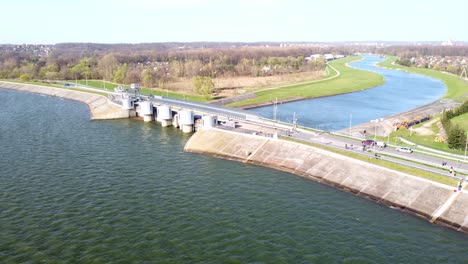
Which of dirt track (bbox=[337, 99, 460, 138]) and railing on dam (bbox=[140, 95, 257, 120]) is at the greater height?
railing on dam (bbox=[140, 95, 257, 120])

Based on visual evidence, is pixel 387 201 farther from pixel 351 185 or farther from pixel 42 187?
pixel 42 187

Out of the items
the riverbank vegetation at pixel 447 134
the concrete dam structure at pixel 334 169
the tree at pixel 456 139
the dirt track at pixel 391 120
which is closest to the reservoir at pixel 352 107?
the dirt track at pixel 391 120

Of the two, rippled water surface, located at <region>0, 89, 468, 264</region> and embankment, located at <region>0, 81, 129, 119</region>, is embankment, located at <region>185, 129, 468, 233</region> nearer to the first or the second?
rippled water surface, located at <region>0, 89, 468, 264</region>

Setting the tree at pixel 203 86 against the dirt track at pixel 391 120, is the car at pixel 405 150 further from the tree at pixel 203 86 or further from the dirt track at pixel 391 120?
the tree at pixel 203 86

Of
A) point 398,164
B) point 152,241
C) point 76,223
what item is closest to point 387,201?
point 398,164

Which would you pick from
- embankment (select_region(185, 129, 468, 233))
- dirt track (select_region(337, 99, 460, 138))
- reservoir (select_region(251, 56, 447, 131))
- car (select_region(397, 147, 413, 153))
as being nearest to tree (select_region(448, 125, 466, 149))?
car (select_region(397, 147, 413, 153))

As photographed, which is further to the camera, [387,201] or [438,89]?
[438,89]
